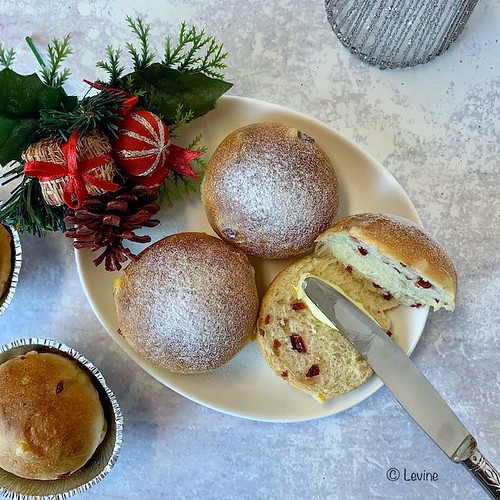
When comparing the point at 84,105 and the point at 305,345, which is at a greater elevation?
the point at 84,105

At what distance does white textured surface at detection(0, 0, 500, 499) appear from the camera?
107 centimetres

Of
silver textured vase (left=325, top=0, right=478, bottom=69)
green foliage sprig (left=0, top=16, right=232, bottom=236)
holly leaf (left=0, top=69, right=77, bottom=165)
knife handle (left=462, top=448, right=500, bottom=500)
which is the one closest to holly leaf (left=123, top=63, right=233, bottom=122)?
green foliage sprig (left=0, top=16, right=232, bottom=236)

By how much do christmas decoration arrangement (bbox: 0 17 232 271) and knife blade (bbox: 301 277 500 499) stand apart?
0.88 feet

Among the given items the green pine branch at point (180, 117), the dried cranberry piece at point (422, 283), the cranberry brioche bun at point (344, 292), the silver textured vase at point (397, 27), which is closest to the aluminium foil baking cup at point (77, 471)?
the cranberry brioche bun at point (344, 292)

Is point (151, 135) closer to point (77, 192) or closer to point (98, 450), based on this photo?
point (77, 192)

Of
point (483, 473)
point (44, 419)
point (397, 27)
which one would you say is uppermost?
point (397, 27)

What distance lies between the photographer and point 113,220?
930 millimetres

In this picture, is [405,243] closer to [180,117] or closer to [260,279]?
[260,279]

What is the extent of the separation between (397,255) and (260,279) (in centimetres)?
25

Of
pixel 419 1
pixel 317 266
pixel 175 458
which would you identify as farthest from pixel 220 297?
pixel 419 1

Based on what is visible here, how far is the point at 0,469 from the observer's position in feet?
3.24

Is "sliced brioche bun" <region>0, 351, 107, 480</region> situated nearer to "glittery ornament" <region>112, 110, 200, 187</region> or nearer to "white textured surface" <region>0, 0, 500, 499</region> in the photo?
"white textured surface" <region>0, 0, 500, 499</region>

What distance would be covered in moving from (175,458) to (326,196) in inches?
19.8

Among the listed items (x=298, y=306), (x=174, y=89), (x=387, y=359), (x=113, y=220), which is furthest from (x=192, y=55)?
(x=387, y=359)
